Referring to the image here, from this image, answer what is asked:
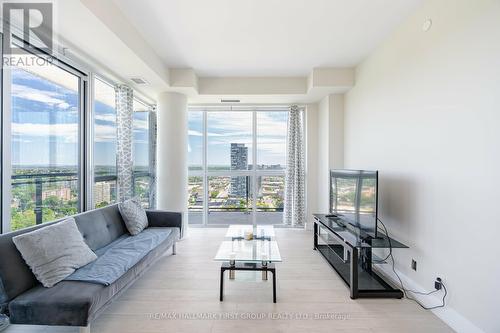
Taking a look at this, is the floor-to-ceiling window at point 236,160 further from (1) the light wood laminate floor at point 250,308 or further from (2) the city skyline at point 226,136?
(1) the light wood laminate floor at point 250,308

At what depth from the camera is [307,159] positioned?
4.93 m

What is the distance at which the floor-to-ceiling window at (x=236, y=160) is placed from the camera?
5.04 m

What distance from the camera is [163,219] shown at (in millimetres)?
3523

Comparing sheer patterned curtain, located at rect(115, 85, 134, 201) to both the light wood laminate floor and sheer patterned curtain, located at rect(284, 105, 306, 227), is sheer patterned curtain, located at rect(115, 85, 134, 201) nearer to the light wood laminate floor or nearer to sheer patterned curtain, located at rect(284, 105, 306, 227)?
the light wood laminate floor

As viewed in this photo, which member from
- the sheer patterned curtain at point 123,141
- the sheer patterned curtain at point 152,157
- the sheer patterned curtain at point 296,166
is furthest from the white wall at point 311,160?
the sheer patterned curtain at point 123,141

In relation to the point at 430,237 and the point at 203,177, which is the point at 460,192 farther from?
the point at 203,177

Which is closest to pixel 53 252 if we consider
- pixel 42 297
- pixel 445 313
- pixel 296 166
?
pixel 42 297

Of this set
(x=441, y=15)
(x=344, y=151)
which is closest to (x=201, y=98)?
(x=344, y=151)

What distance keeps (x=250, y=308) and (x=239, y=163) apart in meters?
3.17

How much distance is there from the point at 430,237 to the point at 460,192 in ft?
1.77

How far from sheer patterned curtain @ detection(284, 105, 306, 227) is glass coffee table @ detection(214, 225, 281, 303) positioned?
5.86 ft

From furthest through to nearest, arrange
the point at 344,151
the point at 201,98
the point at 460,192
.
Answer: the point at 201,98 → the point at 344,151 → the point at 460,192

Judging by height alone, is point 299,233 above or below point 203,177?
below

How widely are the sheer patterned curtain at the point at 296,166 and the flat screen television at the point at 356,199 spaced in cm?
123
